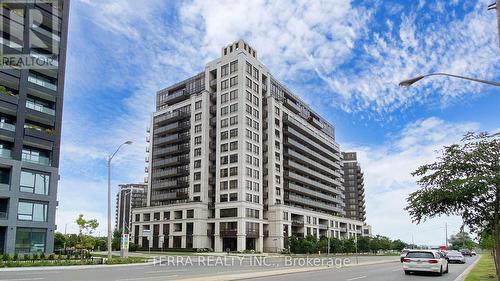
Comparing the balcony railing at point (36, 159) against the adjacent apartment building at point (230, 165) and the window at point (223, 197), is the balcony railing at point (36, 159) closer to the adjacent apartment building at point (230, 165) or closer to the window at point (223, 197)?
the adjacent apartment building at point (230, 165)

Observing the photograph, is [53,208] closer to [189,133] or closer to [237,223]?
[237,223]

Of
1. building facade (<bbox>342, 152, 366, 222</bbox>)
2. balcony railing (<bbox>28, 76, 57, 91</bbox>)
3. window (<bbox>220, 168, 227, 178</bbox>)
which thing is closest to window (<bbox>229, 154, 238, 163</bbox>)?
window (<bbox>220, 168, 227, 178</bbox>)

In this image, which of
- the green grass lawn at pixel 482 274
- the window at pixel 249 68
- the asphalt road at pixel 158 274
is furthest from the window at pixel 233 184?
the asphalt road at pixel 158 274

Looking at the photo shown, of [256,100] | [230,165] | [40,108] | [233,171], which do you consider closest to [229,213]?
[233,171]

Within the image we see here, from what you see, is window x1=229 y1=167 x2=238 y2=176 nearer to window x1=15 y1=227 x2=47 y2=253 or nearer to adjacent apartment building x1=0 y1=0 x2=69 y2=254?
adjacent apartment building x1=0 y1=0 x2=69 y2=254

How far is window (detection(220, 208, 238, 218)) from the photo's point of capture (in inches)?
3246

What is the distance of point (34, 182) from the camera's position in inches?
1972

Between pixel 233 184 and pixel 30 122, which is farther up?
pixel 30 122

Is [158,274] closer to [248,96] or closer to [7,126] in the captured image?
[7,126]

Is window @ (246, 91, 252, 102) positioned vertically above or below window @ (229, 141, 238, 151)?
above

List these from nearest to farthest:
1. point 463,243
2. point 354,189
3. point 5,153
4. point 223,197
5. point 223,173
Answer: point 5,153
point 223,197
point 223,173
point 463,243
point 354,189

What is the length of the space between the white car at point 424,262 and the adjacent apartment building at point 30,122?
40.8 m

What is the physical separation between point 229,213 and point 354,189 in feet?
317

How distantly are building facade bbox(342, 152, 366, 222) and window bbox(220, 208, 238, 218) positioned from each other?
3662 inches
